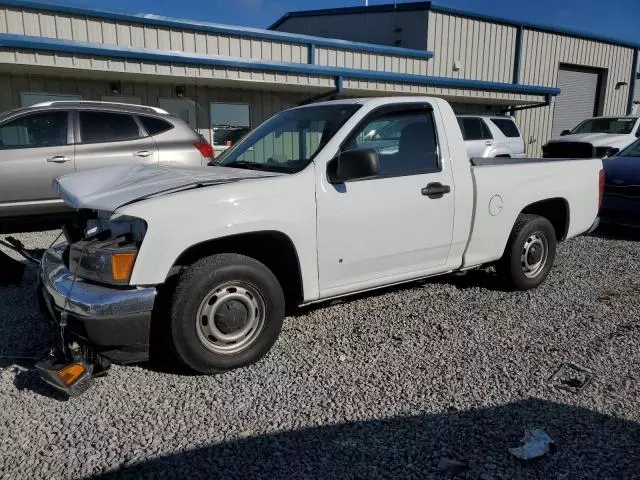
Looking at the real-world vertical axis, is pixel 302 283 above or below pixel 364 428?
above

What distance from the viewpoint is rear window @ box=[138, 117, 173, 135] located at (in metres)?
7.48

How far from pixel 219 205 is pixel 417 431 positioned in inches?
67.5

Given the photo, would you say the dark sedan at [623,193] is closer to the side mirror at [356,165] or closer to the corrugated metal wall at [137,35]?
the side mirror at [356,165]

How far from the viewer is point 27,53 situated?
879 cm

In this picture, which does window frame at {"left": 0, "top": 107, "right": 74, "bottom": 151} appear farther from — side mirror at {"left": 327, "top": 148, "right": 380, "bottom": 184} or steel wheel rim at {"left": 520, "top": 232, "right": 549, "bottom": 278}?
steel wheel rim at {"left": 520, "top": 232, "right": 549, "bottom": 278}

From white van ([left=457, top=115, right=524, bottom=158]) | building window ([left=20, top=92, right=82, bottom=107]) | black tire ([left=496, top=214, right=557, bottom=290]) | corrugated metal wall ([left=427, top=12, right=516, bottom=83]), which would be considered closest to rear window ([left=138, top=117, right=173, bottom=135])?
building window ([left=20, top=92, right=82, bottom=107])

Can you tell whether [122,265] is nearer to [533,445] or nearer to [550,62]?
[533,445]

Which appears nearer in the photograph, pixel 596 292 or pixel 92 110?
pixel 596 292

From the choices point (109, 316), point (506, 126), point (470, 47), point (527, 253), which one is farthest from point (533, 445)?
point (470, 47)

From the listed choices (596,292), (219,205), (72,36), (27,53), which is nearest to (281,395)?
(219,205)

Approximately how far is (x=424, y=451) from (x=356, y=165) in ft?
5.81

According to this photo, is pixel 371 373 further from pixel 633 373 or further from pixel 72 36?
pixel 72 36

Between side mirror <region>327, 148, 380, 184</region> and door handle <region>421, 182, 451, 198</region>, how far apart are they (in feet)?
2.22

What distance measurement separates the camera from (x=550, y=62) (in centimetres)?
2050
